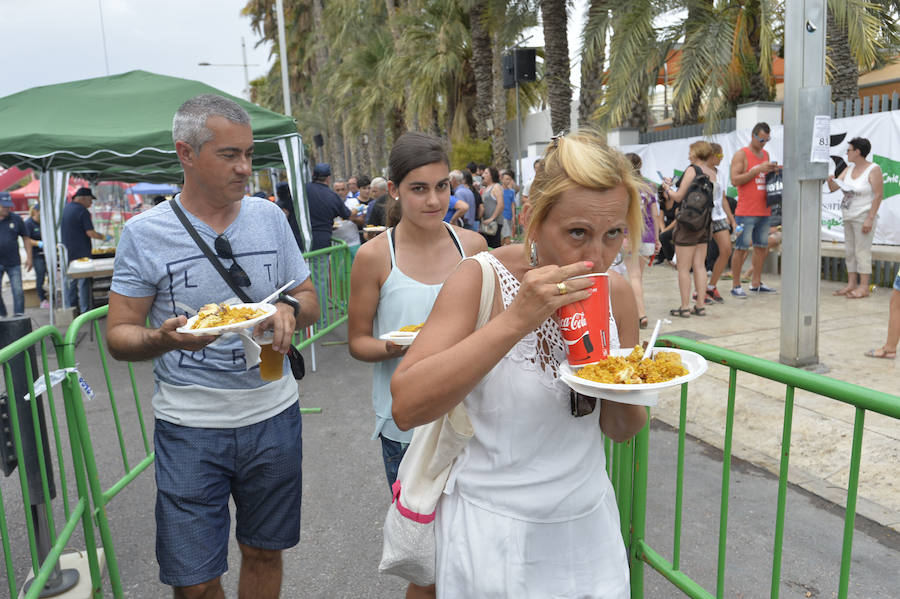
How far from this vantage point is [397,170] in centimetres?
278

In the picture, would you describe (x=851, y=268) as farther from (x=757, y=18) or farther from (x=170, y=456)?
(x=170, y=456)

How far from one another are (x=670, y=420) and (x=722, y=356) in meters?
3.27

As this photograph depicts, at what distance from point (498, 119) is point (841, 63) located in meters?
10.1

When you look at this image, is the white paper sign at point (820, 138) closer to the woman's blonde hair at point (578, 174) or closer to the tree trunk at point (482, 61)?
the woman's blonde hair at point (578, 174)

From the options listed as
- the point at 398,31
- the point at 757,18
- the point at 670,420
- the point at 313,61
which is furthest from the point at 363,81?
the point at 670,420

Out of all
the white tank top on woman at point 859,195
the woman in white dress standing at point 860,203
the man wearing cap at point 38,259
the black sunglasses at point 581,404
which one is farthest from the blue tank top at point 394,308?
the man wearing cap at point 38,259

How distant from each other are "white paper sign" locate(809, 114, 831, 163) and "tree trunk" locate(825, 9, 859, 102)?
7637mm

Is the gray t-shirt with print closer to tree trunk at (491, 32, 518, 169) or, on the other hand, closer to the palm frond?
the palm frond

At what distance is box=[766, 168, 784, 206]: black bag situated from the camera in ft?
28.8

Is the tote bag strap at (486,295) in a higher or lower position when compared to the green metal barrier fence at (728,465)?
higher

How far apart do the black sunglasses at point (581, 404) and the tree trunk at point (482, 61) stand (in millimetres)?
18584

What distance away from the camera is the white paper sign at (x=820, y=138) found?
217 inches

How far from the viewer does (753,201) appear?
29.2 feet

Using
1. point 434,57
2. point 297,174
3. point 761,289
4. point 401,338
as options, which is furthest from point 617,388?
point 434,57
